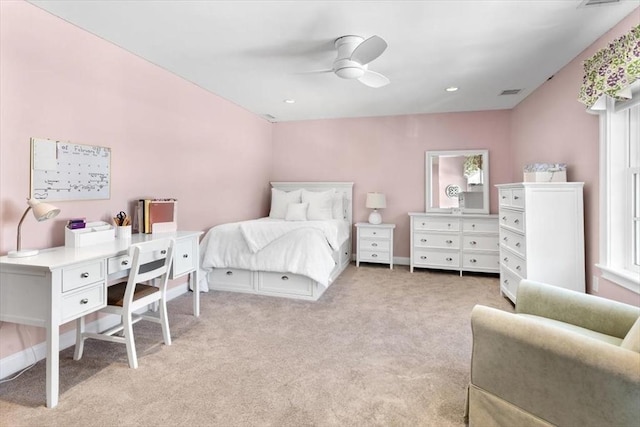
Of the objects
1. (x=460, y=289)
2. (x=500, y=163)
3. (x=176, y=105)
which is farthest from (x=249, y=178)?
(x=500, y=163)

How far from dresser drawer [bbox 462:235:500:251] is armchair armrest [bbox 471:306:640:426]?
3418mm

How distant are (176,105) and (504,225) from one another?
3.92 metres

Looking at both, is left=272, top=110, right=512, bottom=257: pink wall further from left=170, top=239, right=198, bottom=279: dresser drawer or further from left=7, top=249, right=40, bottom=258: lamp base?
left=7, top=249, right=40, bottom=258: lamp base

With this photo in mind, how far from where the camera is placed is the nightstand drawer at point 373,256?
197 inches

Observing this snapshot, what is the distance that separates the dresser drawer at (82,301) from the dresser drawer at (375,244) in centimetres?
369

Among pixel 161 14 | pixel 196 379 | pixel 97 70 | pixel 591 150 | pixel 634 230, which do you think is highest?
pixel 161 14

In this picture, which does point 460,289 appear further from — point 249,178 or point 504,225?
point 249,178

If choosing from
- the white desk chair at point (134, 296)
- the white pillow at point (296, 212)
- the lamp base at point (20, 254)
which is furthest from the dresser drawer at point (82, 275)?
the white pillow at point (296, 212)

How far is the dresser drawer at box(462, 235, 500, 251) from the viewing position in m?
4.46

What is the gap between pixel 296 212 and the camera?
486 cm

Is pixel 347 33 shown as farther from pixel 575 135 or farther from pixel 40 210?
pixel 40 210

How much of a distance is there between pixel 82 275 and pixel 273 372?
131 cm

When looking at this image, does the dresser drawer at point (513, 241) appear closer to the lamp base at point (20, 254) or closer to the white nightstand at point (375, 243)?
the white nightstand at point (375, 243)

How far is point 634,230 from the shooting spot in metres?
2.44
